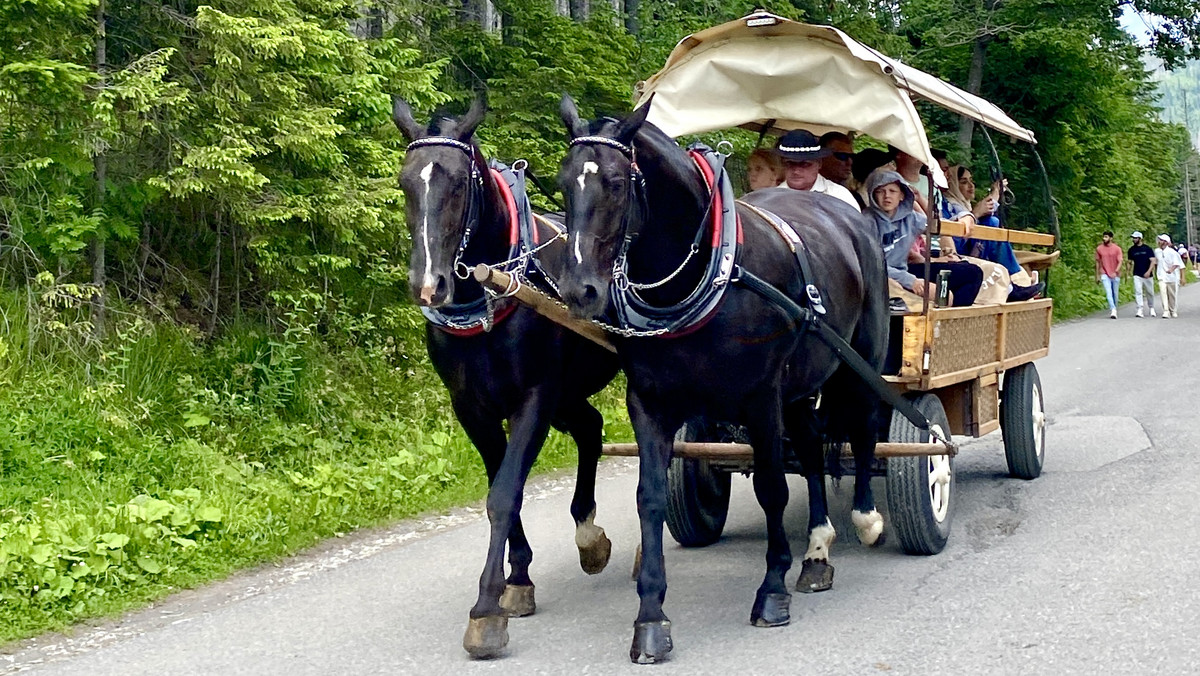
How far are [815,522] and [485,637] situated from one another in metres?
1.92

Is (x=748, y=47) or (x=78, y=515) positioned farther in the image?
(x=748, y=47)

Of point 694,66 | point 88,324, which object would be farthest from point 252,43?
point 694,66

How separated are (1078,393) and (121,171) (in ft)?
30.7

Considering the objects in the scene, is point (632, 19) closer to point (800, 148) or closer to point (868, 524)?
point (800, 148)

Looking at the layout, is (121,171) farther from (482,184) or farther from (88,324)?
(482,184)

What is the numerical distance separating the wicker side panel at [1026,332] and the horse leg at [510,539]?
12.9 ft

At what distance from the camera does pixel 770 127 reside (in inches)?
332

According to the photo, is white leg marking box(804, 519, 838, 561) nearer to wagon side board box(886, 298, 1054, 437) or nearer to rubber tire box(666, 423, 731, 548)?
rubber tire box(666, 423, 731, 548)

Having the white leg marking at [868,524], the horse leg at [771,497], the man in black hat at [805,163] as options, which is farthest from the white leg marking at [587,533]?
the man in black hat at [805,163]

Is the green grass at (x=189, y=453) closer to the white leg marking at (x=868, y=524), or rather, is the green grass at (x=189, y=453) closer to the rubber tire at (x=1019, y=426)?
the white leg marking at (x=868, y=524)

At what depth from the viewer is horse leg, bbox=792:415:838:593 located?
6086 mm

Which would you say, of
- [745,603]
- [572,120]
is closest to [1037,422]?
[745,603]

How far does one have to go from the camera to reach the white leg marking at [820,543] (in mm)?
6148

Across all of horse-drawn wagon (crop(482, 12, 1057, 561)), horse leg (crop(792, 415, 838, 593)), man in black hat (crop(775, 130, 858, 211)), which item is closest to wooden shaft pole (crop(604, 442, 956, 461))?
horse-drawn wagon (crop(482, 12, 1057, 561))
